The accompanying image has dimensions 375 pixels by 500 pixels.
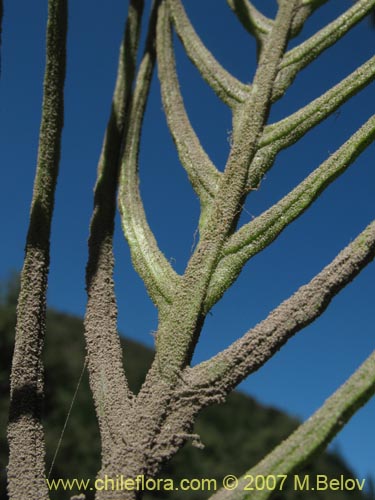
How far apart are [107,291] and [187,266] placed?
180 mm

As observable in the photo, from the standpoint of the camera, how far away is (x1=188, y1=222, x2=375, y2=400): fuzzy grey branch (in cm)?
103

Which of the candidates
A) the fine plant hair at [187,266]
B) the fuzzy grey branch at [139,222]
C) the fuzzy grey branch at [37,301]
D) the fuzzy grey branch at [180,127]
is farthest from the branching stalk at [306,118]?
the fuzzy grey branch at [37,301]

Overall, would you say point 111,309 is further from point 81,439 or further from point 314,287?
point 81,439

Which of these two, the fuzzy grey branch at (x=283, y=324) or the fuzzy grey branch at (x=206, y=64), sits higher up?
the fuzzy grey branch at (x=206, y=64)

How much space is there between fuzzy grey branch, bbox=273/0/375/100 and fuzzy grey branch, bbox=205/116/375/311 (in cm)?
28

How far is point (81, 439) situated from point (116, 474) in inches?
446

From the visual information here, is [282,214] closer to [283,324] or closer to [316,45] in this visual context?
[283,324]

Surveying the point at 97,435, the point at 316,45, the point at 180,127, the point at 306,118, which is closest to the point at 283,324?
the point at 306,118

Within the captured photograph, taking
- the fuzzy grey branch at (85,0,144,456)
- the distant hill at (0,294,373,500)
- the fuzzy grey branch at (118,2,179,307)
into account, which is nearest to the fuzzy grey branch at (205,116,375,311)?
the fuzzy grey branch at (118,2,179,307)

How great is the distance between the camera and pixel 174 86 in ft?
5.09

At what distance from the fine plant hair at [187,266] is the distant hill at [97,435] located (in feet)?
26.4

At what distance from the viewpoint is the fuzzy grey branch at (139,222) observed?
1.18 m

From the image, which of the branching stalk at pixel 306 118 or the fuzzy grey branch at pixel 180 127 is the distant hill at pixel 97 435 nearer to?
the fuzzy grey branch at pixel 180 127

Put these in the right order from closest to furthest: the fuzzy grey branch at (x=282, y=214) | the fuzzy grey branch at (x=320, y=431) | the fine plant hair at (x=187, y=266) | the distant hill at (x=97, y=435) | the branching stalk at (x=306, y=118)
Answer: the fuzzy grey branch at (x=320, y=431), the fine plant hair at (x=187, y=266), the fuzzy grey branch at (x=282, y=214), the branching stalk at (x=306, y=118), the distant hill at (x=97, y=435)
